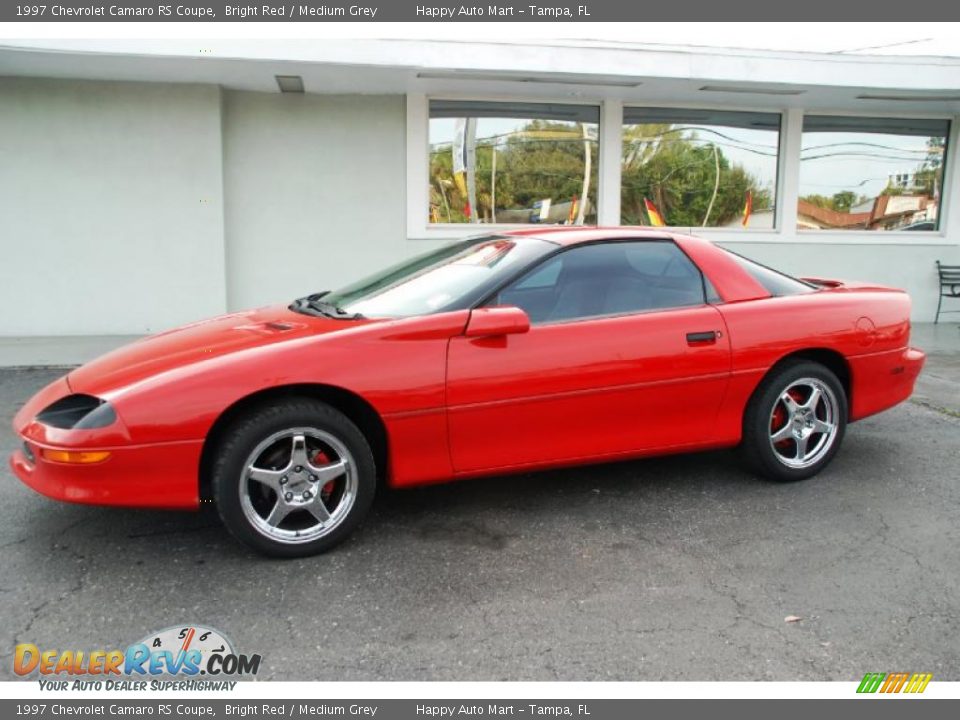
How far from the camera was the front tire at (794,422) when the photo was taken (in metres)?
4.12

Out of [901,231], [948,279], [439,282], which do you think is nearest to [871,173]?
[901,231]

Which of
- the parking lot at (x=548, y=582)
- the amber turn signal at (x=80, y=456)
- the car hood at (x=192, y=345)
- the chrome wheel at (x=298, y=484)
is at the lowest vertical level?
the parking lot at (x=548, y=582)

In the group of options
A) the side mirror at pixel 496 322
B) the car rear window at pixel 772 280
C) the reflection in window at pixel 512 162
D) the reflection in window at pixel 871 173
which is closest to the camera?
the side mirror at pixel 496 322

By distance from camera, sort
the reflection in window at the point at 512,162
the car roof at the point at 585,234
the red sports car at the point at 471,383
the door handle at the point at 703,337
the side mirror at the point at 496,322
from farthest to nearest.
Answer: the reflection in window at the point at 512,162, the car roof at the point at 585,234, the door handle at the point at 703,337, the side mirror at the point at 496,322, the red sports car at the point at 471,383

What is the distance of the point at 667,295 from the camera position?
4055 millimetres

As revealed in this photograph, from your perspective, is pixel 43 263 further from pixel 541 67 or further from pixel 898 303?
pixel 898 303

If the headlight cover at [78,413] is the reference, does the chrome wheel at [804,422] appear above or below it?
below

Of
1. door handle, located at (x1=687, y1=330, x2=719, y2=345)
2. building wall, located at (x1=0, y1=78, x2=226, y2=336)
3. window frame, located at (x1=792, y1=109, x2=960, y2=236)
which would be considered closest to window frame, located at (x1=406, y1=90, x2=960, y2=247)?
window frame, located at (x1=792, y1=109, x2=960, y2=236)

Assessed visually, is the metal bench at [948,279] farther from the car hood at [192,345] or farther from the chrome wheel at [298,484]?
the chrome wheel at [298,484]

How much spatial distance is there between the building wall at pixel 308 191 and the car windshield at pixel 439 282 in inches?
186

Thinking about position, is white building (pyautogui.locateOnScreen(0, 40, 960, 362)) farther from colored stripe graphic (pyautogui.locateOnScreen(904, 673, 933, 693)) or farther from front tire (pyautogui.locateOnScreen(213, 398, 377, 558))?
colored stripe graphic (pyautogui.locateOnScreen(904, 673, 933, 693))

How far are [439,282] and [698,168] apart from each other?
6954 millimetres

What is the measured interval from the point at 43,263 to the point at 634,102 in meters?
6.97

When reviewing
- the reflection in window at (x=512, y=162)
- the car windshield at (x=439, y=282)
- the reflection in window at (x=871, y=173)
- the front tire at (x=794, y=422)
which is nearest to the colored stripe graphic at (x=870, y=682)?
the front tire at (x=794, y=422)
